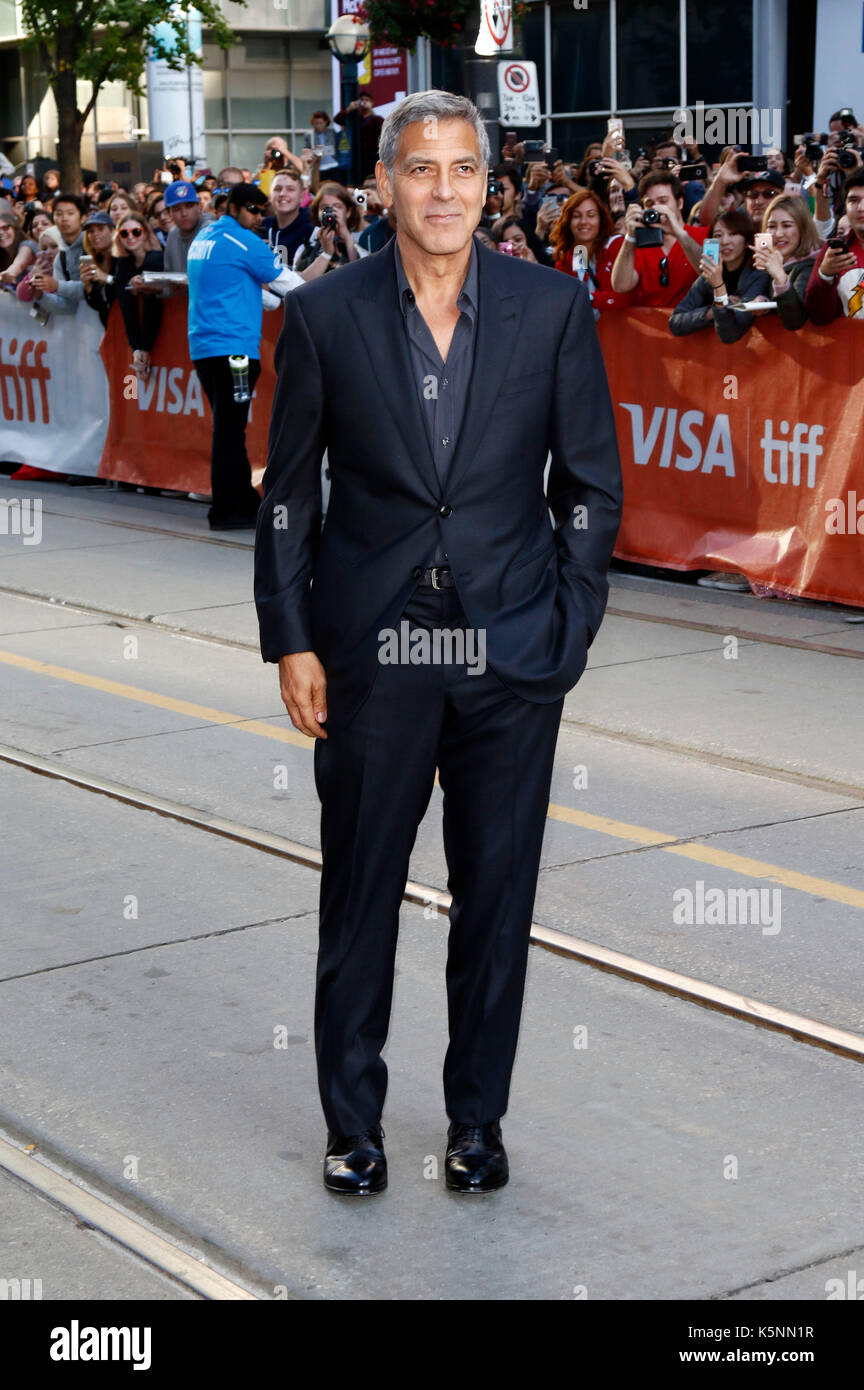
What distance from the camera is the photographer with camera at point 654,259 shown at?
410 inches

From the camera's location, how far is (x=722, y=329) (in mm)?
9727

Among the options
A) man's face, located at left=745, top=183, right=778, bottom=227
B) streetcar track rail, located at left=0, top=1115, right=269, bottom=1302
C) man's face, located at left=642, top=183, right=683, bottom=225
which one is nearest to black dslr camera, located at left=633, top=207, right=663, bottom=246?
man's face, located at left=642, top=183, right=683, bottom=225

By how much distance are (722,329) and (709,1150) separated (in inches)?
256

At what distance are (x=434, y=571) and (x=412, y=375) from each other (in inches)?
13.9

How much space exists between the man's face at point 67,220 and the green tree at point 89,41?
2113 cm

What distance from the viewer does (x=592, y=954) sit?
4973 millimetres

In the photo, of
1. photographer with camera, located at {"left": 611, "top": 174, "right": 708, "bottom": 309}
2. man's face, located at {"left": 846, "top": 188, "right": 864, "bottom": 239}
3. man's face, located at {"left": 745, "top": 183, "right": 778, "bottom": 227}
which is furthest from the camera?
man's face, located at {"left": 745, "top": 183, "right": 778, "bottom": 227}

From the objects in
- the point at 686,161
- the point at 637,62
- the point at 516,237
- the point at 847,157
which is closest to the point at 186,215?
the point at 516,237

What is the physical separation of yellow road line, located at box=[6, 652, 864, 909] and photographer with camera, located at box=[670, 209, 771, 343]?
3.62 m

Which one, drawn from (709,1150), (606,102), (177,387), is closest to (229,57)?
(606,102)

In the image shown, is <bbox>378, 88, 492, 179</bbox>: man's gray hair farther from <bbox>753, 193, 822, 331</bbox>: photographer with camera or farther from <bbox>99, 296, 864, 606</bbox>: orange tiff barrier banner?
<bbox>753, 193, 822, 331</bbox>: photographer with camera

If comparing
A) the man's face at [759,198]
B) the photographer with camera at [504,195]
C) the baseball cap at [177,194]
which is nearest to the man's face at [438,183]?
the man's face at [759,198]

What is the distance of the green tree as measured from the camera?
36.2 metres
